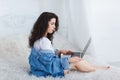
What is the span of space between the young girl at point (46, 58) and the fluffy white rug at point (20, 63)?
60mm

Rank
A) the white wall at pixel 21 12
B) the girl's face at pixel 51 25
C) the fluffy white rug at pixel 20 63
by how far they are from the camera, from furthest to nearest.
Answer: the white wall at pixel 21 12
the girl's face at pixel 51 25
the fluffy white rug at pixel 20 63

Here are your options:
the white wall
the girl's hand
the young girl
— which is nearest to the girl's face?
the young girl

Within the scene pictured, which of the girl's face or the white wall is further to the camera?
the white wall

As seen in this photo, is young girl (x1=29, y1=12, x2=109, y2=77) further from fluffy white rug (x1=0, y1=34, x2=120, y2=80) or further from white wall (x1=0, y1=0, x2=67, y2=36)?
white wall (x1=0, y1=0, x2=67, y2=36)

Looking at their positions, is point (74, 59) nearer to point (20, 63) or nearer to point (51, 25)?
point (51, 25)

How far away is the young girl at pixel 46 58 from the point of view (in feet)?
6.96

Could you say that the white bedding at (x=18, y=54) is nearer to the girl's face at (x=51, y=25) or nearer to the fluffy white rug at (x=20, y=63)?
the fluffy white rug at (x=20, y=63)

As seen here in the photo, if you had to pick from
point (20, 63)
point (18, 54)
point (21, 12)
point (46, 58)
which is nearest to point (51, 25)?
point (46, 58)

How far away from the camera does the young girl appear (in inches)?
83.5

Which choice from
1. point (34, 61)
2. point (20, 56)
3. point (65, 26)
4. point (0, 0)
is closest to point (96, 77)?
point (34, 61)

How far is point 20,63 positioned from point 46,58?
0.44 meters

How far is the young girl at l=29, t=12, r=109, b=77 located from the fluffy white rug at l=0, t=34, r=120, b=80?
60mm

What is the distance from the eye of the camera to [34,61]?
2.16 m

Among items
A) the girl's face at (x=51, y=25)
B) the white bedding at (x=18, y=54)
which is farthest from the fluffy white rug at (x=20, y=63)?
the girl's face at (x=51, y=25)
